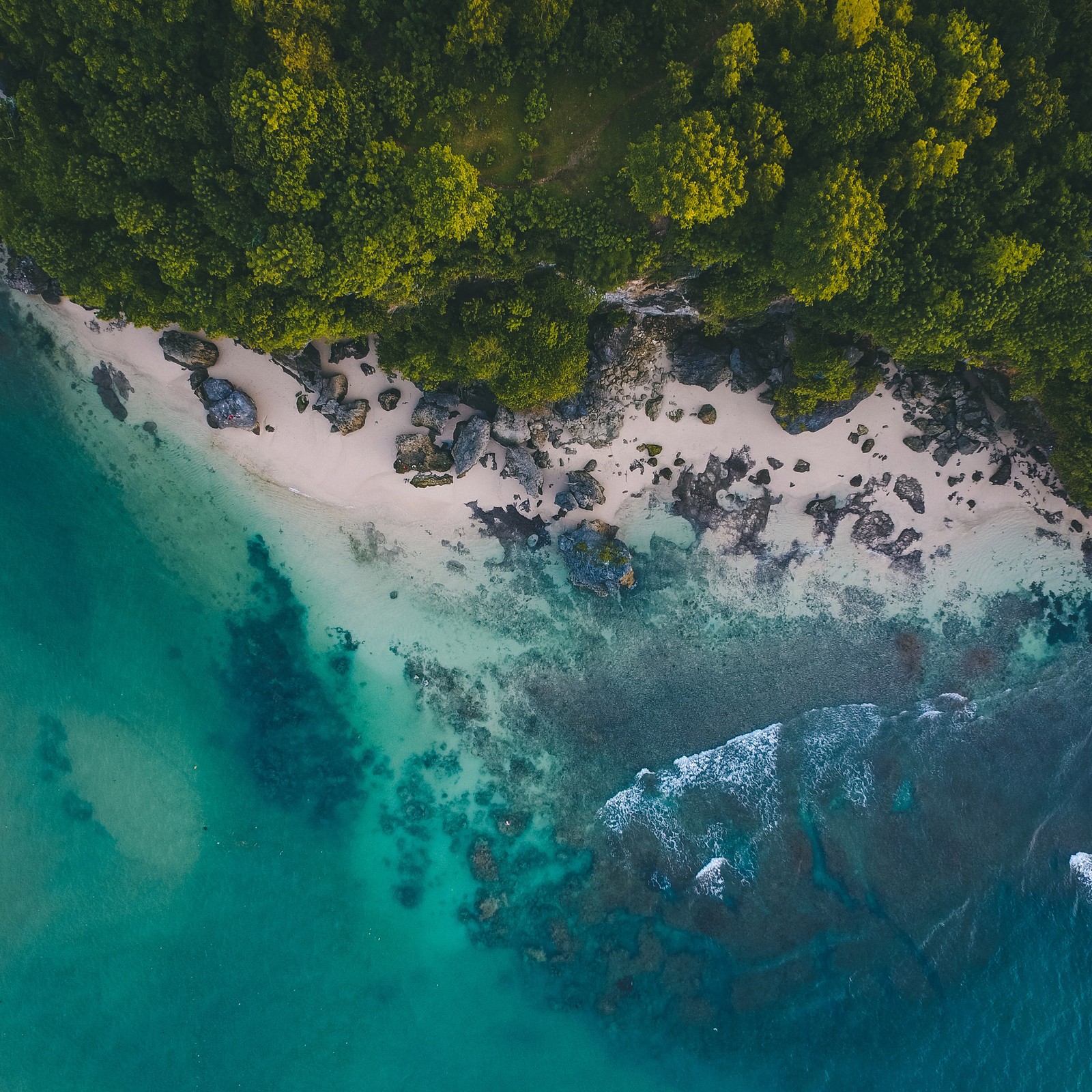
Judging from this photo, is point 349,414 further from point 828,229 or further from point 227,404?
point 828,229

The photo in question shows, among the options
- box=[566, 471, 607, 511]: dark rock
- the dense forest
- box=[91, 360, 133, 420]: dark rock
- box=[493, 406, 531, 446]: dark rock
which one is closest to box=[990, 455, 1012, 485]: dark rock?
the dense forest

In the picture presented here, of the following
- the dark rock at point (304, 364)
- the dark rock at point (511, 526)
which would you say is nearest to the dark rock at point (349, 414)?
the dark rock at point (304, 364)

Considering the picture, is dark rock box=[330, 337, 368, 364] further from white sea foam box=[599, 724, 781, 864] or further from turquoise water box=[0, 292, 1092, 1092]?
white sea foam box=[599, 724, 781, 864]

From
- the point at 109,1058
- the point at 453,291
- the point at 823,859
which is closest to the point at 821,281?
the point at 453,291

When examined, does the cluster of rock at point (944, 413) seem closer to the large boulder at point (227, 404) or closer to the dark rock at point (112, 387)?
the large boulder at point (227, 404)

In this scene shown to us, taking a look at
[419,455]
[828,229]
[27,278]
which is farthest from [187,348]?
[828,229]

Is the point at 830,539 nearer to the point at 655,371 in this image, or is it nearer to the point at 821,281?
the point at 655,371

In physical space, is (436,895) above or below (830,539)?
below
